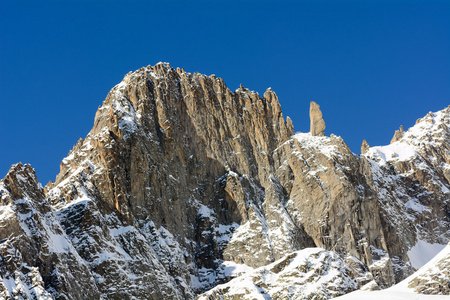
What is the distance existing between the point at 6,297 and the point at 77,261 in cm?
2254

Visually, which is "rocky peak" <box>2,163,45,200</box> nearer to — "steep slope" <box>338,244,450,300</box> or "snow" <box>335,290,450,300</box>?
"steep slope" <box>338,244,450,300</box>

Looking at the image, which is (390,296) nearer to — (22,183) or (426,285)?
(426,285)

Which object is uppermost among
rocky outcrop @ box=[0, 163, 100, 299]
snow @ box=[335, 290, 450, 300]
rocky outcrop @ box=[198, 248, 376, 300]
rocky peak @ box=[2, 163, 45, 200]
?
rocky peak @ box=[2, 163, 45, 200]

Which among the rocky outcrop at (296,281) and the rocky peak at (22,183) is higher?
the rocky peak at (22,183)

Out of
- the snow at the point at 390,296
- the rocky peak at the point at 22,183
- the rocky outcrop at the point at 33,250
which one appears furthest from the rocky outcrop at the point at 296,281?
the rocky peak at the point at 22,183

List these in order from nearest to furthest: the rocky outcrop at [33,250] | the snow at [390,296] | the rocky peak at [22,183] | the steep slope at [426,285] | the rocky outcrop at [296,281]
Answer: the snow at [390,296] → the steep slope at [426,285] → the rocky outcrop at [33,250] → the rocky outcrop at [296,281] → the rocky peak at [22,183]

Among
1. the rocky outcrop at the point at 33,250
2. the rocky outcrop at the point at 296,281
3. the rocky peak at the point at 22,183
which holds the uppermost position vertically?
the rocky peak at the point at 22,183

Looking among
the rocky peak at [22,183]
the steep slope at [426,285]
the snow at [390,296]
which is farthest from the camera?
the rocky peak at [22,183]

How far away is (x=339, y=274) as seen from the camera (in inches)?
7697

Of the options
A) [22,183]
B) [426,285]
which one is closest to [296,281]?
[426,285]

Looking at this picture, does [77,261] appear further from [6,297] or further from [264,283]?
[264,283]

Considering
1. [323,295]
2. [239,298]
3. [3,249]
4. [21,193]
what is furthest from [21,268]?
[323,295]

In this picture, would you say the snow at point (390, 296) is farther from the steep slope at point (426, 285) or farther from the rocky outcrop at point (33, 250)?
the rocky outcrop at point (33, 250)

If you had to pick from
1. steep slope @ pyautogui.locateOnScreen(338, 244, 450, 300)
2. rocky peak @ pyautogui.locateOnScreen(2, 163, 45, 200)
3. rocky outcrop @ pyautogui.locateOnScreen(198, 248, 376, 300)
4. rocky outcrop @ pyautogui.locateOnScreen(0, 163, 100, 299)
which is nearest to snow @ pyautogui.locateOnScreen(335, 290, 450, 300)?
steep slope @ pyautogui.locateOnScreen(338, 244, 450, 300)
